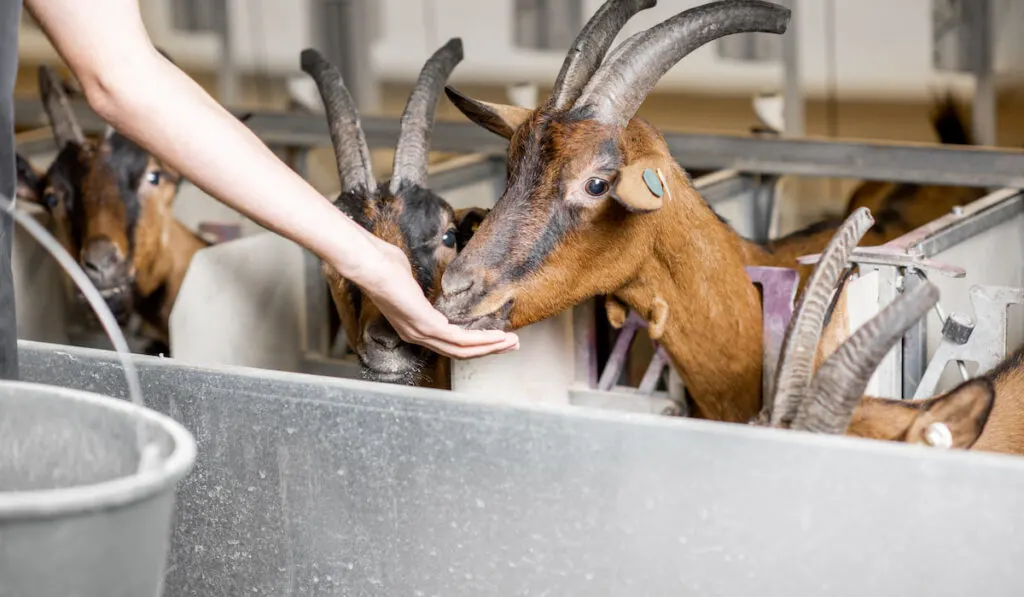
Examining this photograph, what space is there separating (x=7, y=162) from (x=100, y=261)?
2.54 m

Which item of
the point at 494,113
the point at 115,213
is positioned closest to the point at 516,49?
the point at 115,213

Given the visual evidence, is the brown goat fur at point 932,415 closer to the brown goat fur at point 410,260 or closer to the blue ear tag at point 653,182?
the blue ear tag at point 653,182

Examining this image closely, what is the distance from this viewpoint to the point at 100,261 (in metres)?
3.98

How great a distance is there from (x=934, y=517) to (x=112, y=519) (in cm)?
83

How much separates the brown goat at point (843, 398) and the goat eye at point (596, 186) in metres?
0.51

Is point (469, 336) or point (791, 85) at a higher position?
point (791, 85)

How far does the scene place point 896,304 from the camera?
5.73 feet

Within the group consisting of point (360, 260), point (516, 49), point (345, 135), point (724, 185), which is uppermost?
point (516, 49)

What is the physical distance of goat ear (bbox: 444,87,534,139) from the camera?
277 centimetres

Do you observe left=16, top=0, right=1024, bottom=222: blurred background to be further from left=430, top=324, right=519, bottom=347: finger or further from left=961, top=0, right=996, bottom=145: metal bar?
left=430, top=324, right=519, bottom=347: finger

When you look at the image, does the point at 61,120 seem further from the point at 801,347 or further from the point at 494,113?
the point at 801,347

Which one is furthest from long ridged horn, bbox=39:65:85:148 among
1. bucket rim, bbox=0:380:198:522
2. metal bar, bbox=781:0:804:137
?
metal bar, bbox=781:0:804:137

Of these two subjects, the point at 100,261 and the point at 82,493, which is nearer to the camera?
the point at 82,493

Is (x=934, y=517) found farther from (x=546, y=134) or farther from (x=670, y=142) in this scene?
(x=670, y=142)
